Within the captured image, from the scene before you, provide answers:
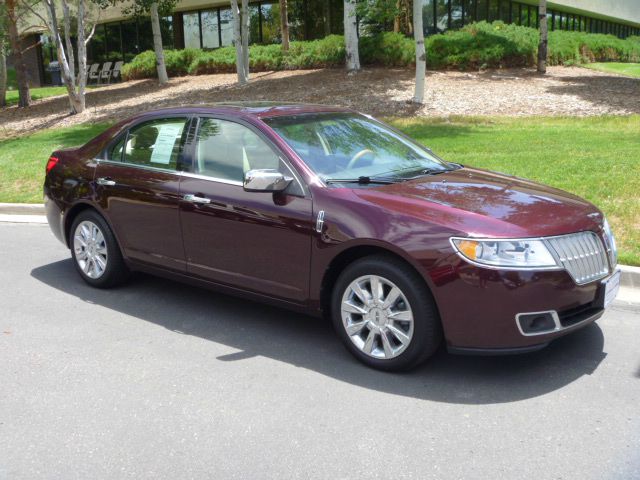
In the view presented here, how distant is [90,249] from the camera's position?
637cm

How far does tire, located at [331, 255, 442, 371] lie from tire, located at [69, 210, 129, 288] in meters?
2.43

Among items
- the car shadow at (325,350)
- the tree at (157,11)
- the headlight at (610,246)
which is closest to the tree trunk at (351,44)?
the tree at (157,11)

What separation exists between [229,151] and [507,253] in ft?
7.44

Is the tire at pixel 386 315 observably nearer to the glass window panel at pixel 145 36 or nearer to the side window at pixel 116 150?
the side window at pixel 116 150

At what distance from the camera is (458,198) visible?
457cm

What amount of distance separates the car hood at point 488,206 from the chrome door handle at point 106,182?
7.85 feet

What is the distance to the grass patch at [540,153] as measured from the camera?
8.14 m

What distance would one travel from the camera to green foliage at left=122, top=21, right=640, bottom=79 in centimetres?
2317

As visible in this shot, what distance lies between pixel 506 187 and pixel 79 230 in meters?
3.76

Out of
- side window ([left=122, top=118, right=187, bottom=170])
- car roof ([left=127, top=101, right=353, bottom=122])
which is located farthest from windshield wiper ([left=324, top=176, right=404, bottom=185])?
side window ([left=122, top=118, right=187, bottom=170])

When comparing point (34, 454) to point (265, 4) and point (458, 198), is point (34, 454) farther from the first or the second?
point (265, 4)

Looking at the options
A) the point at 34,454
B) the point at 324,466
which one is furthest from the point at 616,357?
the point at 34,454

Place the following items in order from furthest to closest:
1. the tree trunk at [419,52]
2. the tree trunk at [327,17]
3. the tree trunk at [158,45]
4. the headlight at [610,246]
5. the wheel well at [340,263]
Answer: the tree trunk at [327,17] < the tree trunk at [158,45] < the tree trunk at [419,52] < the headlight at [610,246] < the wheel well at [340,263]

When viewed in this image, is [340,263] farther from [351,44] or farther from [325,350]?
[351,44]
